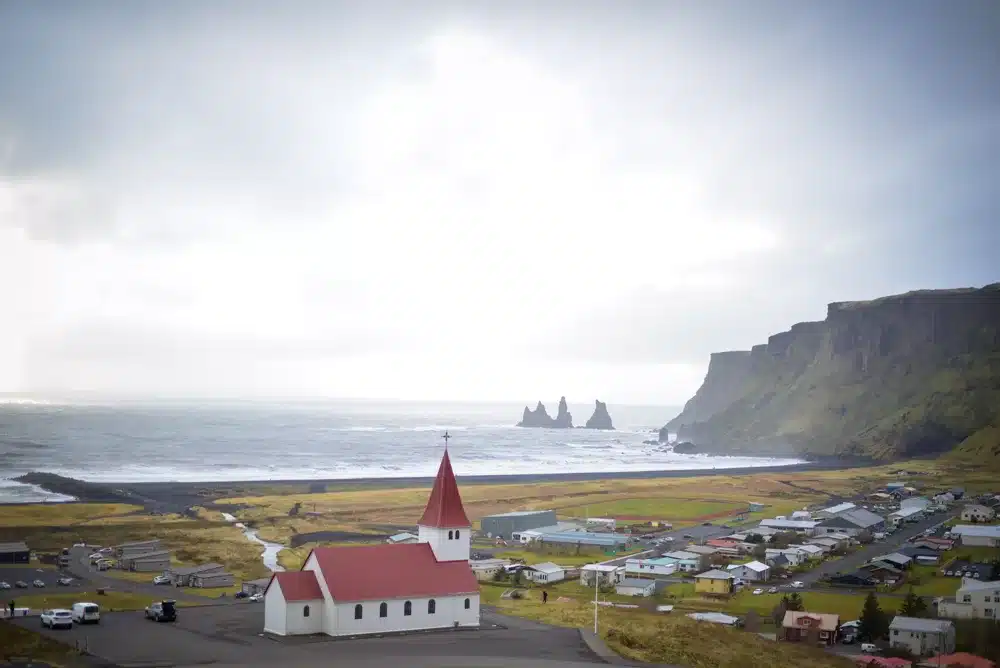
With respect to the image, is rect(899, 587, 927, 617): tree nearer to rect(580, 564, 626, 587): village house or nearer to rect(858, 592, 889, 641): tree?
rect(858, 592, 889, 641): tree

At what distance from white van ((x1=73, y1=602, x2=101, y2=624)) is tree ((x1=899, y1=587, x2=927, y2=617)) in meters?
35.3

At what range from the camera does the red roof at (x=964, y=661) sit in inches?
1475

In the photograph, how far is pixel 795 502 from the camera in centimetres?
10006

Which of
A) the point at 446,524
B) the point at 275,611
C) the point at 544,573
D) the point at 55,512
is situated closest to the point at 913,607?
the point at 544,573

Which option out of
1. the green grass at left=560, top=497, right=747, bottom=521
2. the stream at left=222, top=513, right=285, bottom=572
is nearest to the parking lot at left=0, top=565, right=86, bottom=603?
the stream at left=222, top=513, right=285, bottom=572

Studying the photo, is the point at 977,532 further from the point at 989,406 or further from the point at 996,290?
the point at 996,290

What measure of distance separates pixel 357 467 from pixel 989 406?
4266 inches

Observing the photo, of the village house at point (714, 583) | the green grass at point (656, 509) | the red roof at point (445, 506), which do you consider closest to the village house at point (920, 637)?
the village house at point (714, 583)

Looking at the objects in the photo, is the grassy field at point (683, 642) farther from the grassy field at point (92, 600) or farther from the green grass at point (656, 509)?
the green grass at point (656, 509)

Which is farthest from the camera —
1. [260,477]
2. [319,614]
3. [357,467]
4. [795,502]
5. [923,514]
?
[357,467]

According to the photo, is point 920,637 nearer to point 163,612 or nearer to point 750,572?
point 750,572

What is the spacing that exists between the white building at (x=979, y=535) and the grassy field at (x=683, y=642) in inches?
1406

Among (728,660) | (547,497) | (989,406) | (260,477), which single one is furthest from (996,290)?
(728,660)

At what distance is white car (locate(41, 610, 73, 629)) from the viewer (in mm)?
35406
